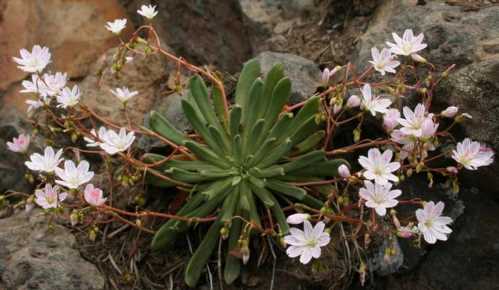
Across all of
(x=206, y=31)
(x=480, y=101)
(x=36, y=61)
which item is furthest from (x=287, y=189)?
(x=206, y=31)

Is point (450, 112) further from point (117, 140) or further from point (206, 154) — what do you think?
point (117, 140)

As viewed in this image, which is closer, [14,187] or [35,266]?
[35,266]

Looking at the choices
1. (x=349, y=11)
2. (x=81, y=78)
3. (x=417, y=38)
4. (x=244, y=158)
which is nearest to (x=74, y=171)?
(x=244, y=158)

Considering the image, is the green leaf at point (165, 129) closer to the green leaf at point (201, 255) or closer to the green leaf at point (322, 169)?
the green leaf at point (201, 255)

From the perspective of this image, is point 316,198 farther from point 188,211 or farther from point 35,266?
point 35,266

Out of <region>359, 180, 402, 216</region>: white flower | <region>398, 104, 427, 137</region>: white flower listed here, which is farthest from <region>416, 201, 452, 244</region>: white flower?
<region>398, 104, 427, 137</region>: white flower

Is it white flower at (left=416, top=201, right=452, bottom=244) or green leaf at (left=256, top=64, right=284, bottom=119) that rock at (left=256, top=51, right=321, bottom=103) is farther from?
white flower at (left=416, top=201, right=452, bottom=244)

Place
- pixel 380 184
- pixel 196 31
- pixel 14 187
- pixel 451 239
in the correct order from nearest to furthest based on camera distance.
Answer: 1. pixel 380 184
2. pixel 451 239
3. pixel 14 187
4. pixel 196 31
